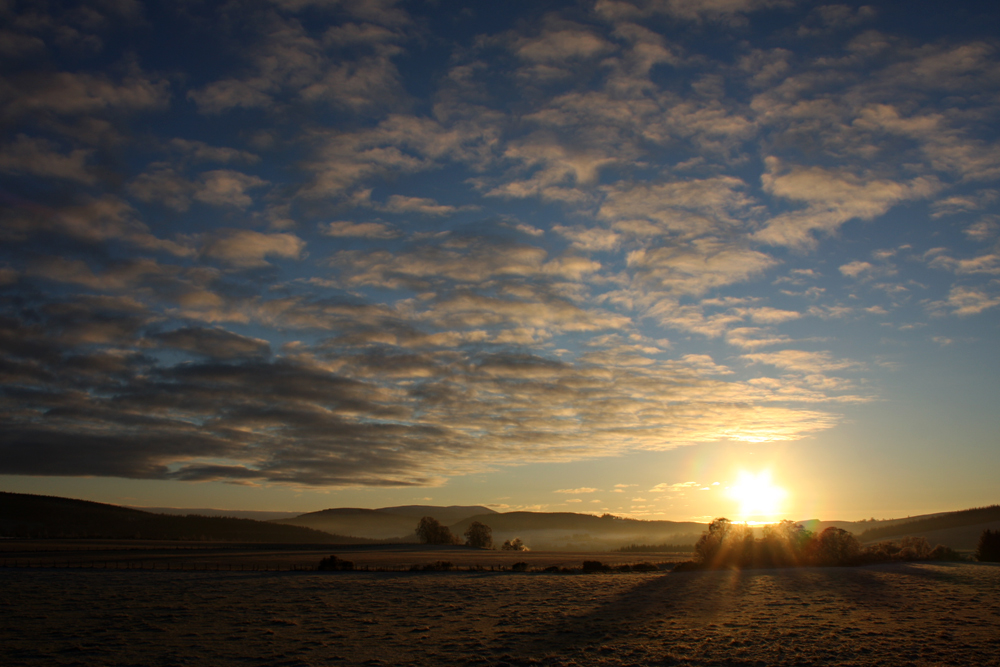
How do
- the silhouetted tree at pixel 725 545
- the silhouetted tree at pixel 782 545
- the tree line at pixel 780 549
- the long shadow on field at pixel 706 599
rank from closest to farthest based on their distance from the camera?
1. the long shadow on field at pixel 706 599
2. the tree line at pixel 780 549
3. the silhouetted tree at pixel 782 545
4. the silhouetted tree at pixel 725 545

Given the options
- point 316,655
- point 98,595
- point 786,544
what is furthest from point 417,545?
point 316,655

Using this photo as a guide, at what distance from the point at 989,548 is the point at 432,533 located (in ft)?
351

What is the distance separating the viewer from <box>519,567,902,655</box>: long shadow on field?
29.4 meters

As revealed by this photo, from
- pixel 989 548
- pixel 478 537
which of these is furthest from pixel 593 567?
pixel 478 537

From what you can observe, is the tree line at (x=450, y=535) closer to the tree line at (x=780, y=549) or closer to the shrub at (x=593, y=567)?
the tree line at (x=780, y=549)

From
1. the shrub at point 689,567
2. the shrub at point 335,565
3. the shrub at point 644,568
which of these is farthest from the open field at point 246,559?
the shrub at point 689,567

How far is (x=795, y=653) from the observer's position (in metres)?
25.0

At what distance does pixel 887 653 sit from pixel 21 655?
A: 116 ft

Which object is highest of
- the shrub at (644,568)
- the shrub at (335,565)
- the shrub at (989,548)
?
the shrub at (989,548)

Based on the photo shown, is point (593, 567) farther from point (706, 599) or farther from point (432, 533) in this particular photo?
point (432, 533)

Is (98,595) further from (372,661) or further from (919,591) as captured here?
(919,591)

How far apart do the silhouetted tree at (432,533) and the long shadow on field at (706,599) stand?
303 ft

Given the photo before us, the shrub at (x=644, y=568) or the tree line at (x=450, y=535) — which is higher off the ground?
the shrub at (x=644, y=568)

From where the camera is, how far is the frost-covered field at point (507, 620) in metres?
24.3
